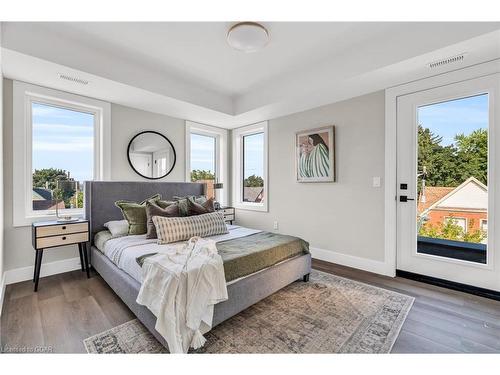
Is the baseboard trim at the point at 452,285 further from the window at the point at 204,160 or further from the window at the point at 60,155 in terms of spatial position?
the window at the point at 60,155

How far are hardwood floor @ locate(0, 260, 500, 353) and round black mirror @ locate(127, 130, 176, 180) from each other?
1.71 metres

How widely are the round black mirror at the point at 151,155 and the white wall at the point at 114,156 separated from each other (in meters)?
0.08

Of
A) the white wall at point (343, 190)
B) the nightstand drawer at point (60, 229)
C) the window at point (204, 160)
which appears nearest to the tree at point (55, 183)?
the nightstand drawer at point (60, 229)

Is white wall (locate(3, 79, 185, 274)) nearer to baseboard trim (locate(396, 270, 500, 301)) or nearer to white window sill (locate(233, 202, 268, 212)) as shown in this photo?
white window sill (locate(233, 202, 268, 212))

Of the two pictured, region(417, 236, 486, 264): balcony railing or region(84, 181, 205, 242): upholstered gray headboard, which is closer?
region(417, 236, 486, 264): balcony railing

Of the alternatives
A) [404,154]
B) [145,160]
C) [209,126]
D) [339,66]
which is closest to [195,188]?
[145,160]

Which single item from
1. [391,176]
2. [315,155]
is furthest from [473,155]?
[315,155]

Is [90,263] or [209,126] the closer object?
[90,263]

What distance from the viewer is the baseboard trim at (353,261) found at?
298cm

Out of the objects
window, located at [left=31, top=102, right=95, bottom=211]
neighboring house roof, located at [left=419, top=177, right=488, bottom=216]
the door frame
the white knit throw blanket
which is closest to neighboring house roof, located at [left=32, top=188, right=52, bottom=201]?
window, located at [left=31, top=102, right=95, bottom=211]

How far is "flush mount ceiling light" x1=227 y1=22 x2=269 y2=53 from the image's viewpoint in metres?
2.09

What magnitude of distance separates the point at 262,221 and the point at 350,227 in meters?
1.63

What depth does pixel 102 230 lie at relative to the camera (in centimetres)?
305
